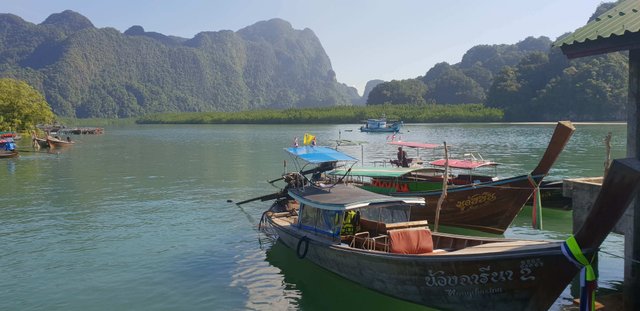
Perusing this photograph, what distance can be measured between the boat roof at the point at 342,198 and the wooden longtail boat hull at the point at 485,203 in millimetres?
5669

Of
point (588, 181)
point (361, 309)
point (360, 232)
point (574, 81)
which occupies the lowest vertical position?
point (361, 309)

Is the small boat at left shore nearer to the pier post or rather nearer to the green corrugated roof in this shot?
the green corrugated roof

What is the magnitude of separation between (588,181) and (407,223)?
492 centimetres

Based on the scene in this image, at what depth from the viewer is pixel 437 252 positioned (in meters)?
13.8

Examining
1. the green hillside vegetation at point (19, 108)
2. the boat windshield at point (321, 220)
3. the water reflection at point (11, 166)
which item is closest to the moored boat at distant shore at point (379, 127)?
the green hillside vegetation at point (19, 108)

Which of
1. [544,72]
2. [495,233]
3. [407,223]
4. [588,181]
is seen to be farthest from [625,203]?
[544,72]

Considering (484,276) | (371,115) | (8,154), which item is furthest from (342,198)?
(371,115)

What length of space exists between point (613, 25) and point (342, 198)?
8.50 metres

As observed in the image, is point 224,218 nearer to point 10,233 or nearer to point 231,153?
point 10,233

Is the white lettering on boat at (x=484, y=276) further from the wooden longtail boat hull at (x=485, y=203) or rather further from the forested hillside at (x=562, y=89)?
the forested hillside at (x=562, y=89)

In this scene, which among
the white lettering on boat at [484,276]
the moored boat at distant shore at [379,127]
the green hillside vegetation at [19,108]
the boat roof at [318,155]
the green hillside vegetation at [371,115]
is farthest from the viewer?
the green hillside vegetation at [371,115]

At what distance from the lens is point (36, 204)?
29.8 metres

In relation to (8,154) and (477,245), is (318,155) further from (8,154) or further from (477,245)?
(8,154)

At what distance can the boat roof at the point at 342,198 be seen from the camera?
48.5 ft
